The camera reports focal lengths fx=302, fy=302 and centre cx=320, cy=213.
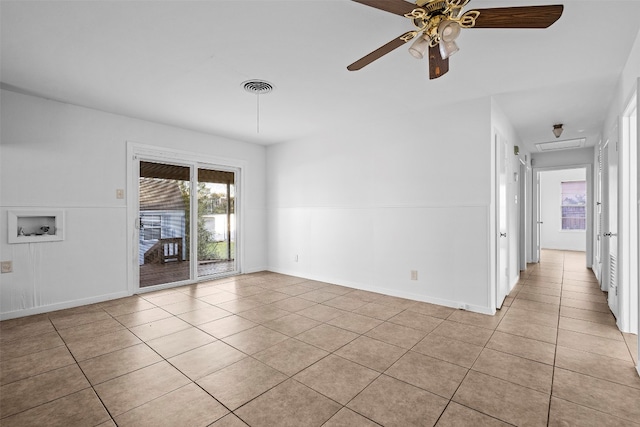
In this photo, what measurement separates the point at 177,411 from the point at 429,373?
5.46 feet

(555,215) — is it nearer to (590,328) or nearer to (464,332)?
(590,328)

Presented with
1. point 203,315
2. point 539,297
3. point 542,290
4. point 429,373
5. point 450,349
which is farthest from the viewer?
point 542,290

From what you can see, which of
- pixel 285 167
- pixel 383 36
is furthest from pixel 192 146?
pixel 383 36

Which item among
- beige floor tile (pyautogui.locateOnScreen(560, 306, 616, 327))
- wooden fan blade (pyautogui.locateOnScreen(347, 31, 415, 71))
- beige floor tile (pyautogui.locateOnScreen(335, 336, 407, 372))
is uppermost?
wooden fan blade (pyautogui.locateOnScreen(347, 31, 415, 71))

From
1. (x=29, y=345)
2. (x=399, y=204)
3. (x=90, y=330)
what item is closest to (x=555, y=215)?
(x=399, y=204)

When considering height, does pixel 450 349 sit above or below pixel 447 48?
below

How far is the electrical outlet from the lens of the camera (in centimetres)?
325

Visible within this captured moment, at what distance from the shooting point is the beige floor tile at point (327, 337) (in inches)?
103

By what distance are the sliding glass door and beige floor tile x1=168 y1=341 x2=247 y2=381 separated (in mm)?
2410

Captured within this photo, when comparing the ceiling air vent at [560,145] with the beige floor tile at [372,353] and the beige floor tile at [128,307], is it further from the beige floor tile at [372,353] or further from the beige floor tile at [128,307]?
the beige floor tile at [128,307]

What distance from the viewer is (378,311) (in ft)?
11.5

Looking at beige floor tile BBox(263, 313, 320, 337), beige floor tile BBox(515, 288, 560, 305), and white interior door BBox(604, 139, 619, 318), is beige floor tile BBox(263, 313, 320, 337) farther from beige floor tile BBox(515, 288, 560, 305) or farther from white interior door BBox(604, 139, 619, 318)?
white interior door BBox(604, 139, 619, 318)

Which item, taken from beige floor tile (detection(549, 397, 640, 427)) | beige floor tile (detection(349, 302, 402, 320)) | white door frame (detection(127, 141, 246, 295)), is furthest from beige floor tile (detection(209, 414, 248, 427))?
white door frame (detection(127, 141, 246, 295))

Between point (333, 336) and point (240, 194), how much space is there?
11.8ft
